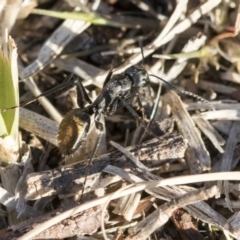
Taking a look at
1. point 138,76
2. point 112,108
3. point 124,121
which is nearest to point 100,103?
point 112,108

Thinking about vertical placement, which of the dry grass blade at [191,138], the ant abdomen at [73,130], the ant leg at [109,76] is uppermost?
the ant leg at [109,76]

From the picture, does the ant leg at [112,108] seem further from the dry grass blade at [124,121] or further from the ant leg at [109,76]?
the ant leg at [109,76]

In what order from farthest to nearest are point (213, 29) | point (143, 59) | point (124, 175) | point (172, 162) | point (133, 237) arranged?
point (213, 29)
point (143, 59)
point (172, 162)
point (124, 175)
point (133, 237)

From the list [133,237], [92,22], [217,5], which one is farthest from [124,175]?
[217,5]

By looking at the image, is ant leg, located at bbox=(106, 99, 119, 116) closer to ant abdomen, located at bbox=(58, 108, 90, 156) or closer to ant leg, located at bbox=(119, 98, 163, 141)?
ant leg, located at bbox=(119, 98, 163, 141)

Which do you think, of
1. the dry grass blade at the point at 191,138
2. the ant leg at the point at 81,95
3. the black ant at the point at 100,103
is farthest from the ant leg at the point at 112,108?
the dry grass blade at the point at 191,138

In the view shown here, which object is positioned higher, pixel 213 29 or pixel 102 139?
pixel 213 29

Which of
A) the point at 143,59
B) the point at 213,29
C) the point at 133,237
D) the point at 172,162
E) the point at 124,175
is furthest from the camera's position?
the point at 213,29

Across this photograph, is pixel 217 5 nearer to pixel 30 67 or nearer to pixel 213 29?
pixel 213 29
